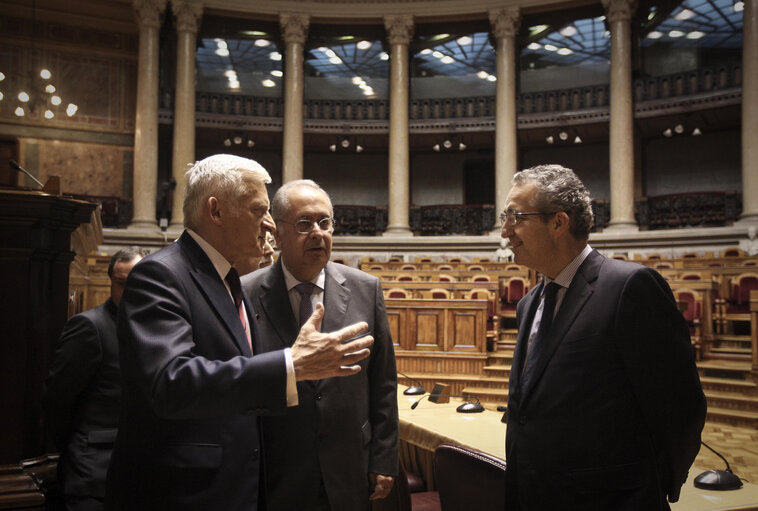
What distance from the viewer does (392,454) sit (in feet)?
6.42

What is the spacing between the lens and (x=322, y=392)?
1849mm

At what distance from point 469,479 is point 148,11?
14.6 m

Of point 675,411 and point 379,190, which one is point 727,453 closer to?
point 675,411

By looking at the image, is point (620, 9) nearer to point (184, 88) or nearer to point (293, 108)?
point (293, 108)

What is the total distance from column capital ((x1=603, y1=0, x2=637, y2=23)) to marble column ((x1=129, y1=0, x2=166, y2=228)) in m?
10.0

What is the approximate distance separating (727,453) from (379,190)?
1447 cm

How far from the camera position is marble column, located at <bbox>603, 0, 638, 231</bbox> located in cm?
1315

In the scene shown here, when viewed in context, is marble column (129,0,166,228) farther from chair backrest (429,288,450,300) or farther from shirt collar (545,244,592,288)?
shirt collar (545,244,592,288)

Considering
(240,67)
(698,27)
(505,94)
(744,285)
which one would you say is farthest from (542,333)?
(240,67)

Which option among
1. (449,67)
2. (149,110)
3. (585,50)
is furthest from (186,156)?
(585,50)

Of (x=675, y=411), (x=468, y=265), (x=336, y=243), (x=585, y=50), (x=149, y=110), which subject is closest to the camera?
(x=675, y=411)

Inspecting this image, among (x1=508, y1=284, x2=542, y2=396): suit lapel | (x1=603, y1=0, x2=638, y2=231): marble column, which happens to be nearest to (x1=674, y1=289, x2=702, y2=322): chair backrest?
(x1=603, y1=0, x2=638, y2=231): marble column

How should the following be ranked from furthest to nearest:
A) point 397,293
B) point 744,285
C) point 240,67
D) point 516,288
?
point 240,67 → point 516,288 → point 744,285 → point 397,293

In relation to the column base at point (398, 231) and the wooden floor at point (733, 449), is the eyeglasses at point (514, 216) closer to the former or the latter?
the wooden floor at point (733, 449)
